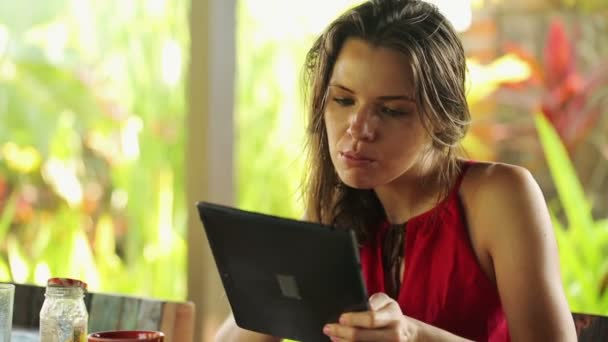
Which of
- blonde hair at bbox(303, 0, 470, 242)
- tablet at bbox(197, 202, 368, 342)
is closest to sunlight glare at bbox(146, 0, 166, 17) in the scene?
blonde hair at bbox(303, 0, 470, 242)

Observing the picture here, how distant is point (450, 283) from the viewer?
6.47 feet

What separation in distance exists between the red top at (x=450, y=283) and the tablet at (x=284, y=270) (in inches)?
17.8

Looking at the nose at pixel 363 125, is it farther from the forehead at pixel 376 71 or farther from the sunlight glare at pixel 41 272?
the sunlight glare at pixel 41 272

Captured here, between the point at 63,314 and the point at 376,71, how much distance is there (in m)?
0.65

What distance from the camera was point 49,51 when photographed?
3.91m

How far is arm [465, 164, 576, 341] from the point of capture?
1805 mm

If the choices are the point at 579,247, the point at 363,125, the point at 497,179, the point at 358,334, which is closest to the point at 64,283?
the point at 358,334

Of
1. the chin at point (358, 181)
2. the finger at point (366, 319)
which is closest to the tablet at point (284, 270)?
the finger at point (366, 319)

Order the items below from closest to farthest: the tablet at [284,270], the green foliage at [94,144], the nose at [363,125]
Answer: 1. the tablet at [284,270]
2. the nose at [363,125]
3. the green foliage at [94,144]

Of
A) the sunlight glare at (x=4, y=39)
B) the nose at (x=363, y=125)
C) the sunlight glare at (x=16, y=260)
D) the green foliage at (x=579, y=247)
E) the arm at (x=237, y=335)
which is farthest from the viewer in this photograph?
the sunlight glare at (x=4, y=39)

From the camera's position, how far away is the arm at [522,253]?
1.80 metres

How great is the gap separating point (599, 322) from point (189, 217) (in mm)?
1541

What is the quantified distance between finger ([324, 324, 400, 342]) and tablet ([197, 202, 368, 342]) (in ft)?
0.07

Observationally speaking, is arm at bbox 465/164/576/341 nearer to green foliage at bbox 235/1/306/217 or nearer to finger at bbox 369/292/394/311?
finger at bbox 369/292/394/311
